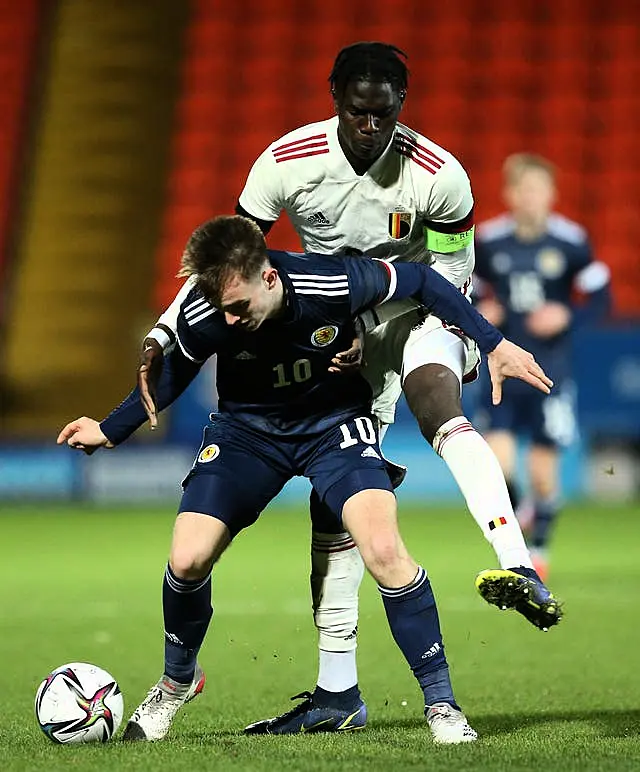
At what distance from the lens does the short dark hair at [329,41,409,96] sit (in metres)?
4.40

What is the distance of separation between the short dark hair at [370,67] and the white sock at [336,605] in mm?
1424

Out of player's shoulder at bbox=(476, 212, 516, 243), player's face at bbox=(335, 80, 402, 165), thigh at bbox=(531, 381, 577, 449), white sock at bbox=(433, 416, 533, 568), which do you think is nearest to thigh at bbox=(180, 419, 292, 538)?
white sock at bbox=(433, 416, 533, 568)

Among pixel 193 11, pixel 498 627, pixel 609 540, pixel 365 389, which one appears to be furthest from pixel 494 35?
pixel 365 389

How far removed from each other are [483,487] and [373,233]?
963 mm

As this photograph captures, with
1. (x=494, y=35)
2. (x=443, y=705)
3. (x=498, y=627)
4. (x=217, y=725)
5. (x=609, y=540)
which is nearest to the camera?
(x=443, y=705)

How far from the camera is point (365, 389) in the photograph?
4582mm

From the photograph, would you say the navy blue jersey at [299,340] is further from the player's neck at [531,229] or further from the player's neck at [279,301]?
the player's neck at [531,229]

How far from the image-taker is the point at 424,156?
4555mm

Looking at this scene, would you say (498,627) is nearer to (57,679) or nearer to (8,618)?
(8,618)

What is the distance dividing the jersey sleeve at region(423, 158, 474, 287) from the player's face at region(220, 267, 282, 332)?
685 mm

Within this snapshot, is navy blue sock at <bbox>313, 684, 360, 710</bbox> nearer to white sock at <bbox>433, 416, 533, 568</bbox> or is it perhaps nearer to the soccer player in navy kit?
the soccer player in navy kit

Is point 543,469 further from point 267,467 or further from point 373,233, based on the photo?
point 267,467

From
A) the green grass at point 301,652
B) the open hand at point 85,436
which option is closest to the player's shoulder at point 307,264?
the open hand at point 85,436

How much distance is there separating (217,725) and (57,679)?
0.54 m
